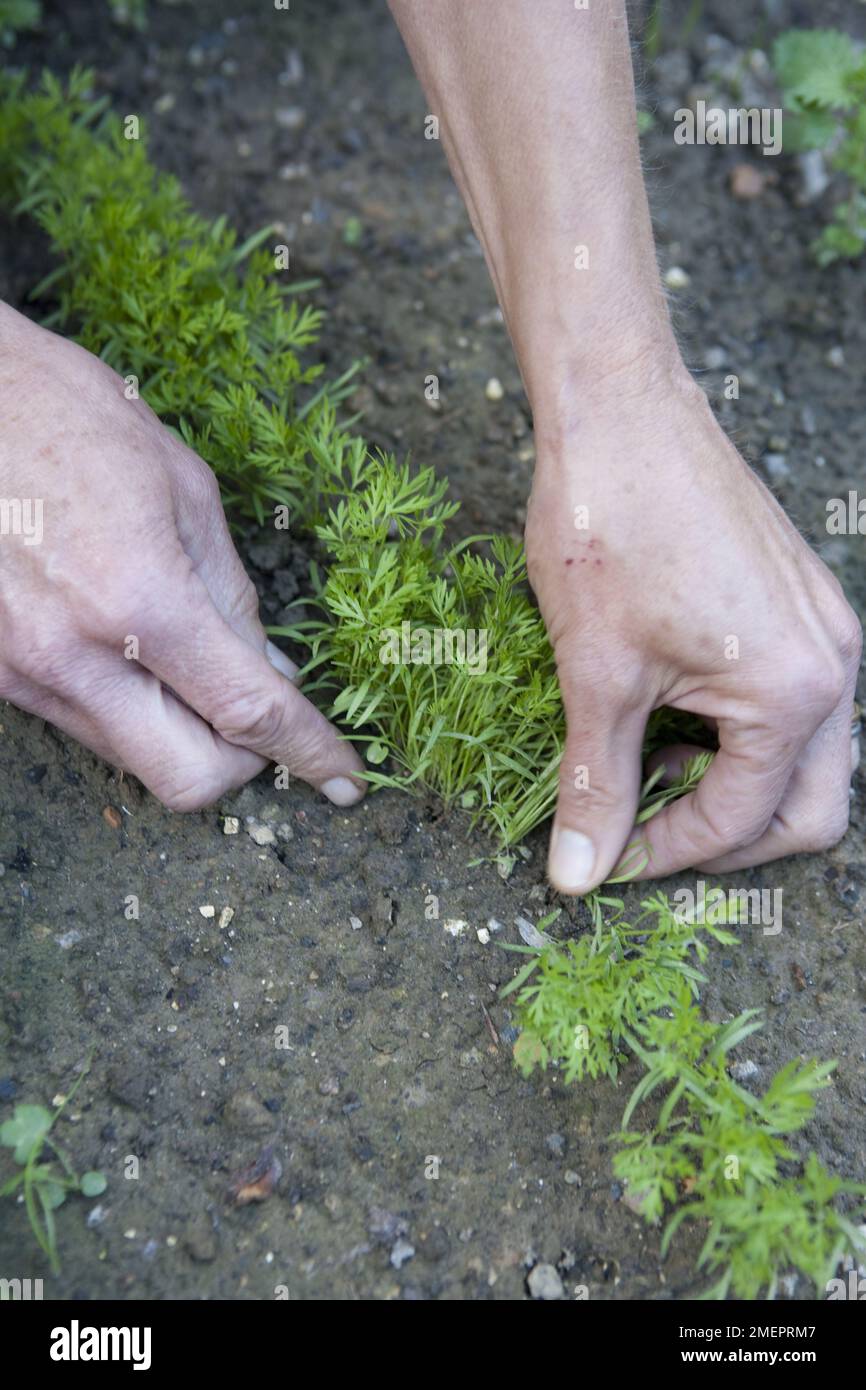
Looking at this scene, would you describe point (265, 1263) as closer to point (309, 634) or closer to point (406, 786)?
point (406, 786)

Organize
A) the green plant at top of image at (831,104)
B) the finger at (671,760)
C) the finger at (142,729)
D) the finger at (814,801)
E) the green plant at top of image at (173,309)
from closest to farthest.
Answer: the finger at (142,729)
the finger at (814,801)
the finger at (671,760)
the green plant at top of image at (173,309)
the green plant at top of image at (831,104)

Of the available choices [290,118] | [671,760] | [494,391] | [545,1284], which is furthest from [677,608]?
[290,118]

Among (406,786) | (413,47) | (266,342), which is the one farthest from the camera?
(266,342)

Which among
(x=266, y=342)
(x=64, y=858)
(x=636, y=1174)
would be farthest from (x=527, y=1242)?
(x=266, y=342)

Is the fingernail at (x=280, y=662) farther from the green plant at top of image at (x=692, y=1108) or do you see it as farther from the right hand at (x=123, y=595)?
the green plant at top of image at (x=692, y=1108)

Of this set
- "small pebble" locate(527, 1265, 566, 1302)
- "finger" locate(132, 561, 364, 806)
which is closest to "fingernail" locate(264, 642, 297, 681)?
"finger" locate(132, 561, 364, 806)

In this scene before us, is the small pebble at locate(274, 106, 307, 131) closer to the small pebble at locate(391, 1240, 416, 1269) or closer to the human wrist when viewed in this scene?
the human wrist

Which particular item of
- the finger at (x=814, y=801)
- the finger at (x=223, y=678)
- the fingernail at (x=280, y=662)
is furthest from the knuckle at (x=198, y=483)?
the finger at (x=814, y=801)

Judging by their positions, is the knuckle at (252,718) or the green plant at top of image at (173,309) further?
the green plant at top of image at (173,309)
